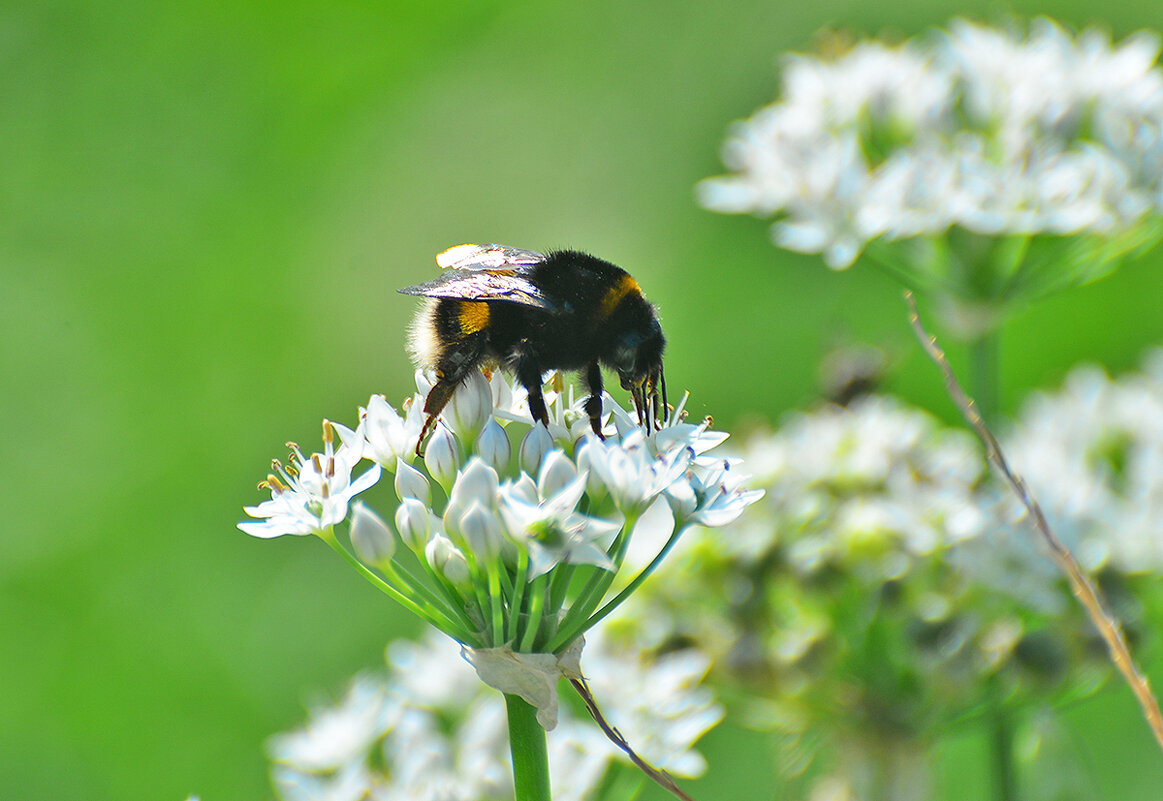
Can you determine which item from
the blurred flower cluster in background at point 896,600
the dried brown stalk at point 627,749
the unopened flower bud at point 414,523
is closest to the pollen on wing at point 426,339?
the unopened flower bud at point 414,523

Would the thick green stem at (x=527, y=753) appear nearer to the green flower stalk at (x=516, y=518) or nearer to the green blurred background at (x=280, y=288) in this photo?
the green flower stalk at (x=516, y=518)

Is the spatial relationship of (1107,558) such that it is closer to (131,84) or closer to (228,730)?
(228,730)

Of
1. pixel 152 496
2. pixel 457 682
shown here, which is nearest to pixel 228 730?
pixel 152 496

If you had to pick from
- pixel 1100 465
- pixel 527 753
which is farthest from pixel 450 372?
pixel 1100 465


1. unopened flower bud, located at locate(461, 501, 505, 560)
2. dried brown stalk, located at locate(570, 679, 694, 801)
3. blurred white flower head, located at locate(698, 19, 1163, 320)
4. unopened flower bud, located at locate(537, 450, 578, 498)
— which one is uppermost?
blurred white flower head, located at locate(698, 19, 1163, 320)

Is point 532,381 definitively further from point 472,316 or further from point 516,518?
point 516,518

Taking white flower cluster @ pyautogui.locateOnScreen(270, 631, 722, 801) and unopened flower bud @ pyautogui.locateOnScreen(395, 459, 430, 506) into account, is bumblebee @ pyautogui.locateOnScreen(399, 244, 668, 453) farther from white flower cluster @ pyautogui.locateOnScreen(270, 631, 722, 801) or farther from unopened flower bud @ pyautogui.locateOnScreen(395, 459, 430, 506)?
white flower cluster @ pyautogui.locateOnScreen(270, 631, 722, 801)

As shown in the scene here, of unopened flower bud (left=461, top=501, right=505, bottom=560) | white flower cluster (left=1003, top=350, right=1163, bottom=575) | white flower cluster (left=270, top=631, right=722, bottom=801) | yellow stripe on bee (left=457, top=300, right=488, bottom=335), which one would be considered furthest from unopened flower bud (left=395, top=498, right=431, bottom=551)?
white flower cluster (left=1003, top=350, right=1163, bottom=575)
